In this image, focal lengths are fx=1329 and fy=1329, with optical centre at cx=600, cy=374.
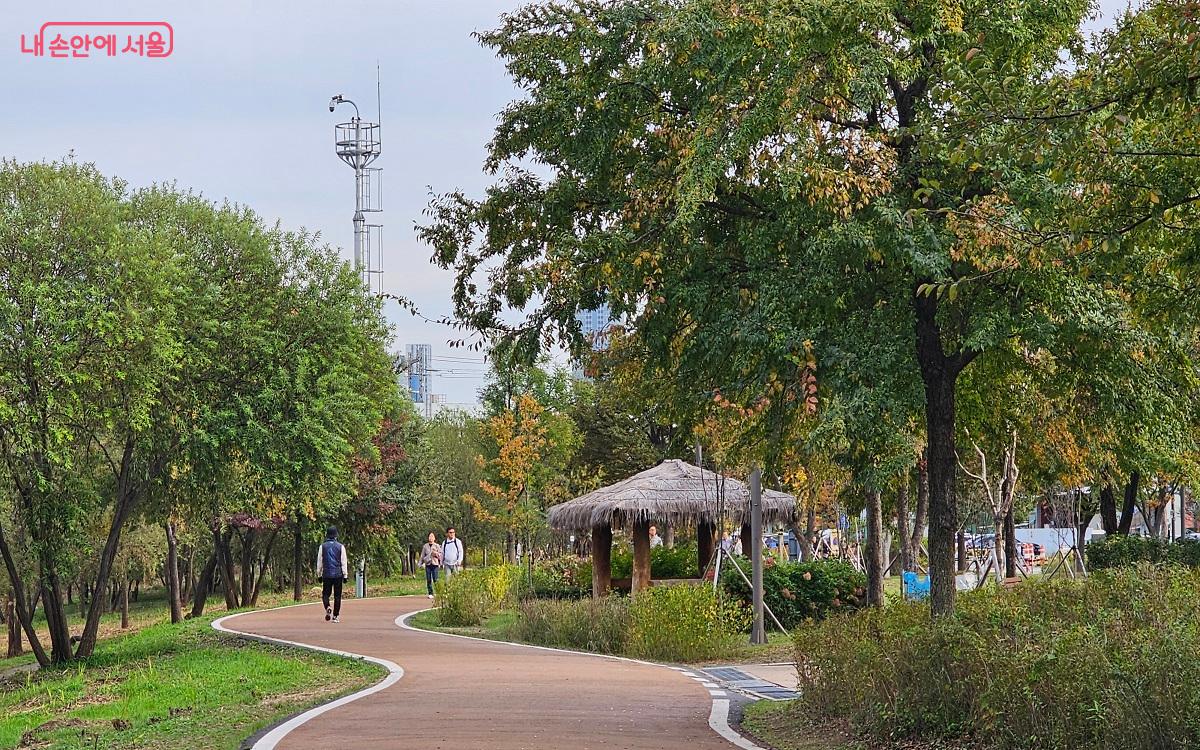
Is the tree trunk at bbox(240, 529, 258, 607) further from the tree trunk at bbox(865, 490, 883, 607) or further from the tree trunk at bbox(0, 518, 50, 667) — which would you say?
the tree trunk at bbox(865, 490, 883, 607)

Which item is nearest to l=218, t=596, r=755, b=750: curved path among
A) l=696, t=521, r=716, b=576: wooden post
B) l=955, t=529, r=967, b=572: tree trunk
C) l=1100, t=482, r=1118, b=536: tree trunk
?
l=696, t=521, r=716, b=576: wooden post

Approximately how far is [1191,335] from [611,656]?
10601mm

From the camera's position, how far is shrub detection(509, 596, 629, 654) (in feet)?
67.3

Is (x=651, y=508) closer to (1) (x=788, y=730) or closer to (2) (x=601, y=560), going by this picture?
(2) (x=601, y=560)

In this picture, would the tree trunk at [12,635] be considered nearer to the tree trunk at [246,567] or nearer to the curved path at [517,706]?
the tree trunk at [246,567]

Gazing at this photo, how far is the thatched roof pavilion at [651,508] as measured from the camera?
1122 inches

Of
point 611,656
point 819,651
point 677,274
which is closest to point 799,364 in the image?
point 677,274

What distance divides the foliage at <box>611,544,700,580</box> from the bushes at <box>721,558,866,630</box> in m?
6.44

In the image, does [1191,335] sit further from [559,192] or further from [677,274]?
[559,192]

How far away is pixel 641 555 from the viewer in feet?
96.7

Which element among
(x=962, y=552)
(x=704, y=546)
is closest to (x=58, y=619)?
(x=704, y=546)

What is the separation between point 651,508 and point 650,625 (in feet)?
29.1

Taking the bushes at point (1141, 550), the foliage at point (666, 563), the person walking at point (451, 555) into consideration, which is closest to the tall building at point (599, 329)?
the foliage at point (666, 563)

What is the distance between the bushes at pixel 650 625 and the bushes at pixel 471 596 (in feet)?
16.8
